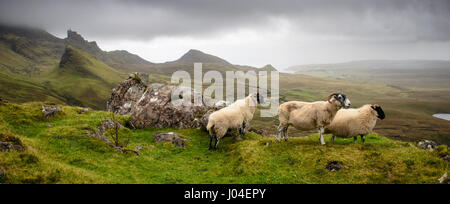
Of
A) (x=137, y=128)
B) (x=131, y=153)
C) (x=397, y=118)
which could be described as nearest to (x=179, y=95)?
(x=137, y=128)

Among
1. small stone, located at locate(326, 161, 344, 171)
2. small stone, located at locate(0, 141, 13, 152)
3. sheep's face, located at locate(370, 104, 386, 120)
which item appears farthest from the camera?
sheep's face, located at locate(370, 104, 386, 120)

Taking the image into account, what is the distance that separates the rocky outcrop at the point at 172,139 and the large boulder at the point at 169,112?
4.13 m

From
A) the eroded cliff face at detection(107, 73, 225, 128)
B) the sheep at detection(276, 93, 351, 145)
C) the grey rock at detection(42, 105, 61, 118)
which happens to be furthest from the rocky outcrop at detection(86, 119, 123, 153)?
the sheep at detection(276, 93, 351, 145)

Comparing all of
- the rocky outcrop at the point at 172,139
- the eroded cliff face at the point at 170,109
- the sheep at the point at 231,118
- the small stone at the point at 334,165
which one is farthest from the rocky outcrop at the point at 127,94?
the small stone at the point at 334,165

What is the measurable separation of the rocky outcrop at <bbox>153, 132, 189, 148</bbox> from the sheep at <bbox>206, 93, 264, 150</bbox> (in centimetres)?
243

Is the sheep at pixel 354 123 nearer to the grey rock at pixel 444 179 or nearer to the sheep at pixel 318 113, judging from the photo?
the sheep at pixel 318 113

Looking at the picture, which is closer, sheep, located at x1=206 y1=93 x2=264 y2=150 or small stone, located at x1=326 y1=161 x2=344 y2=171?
small stone, located at x1=326 y1=161 x2=344 y2=171

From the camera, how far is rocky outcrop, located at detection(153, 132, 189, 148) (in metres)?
19.9

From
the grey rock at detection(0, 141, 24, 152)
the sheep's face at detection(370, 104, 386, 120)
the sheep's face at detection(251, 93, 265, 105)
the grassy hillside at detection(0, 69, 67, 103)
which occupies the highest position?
the sheep's face at detection(251, 93, 265, 105)

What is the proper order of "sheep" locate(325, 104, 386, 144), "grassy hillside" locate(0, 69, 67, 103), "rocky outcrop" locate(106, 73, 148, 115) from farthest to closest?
"grassy hillside" locate(0, 69, 67, 103) → "rocky outcrop" locate(106, 73, 148, 115) → "sheep" locate(325, 104, 386, 144)

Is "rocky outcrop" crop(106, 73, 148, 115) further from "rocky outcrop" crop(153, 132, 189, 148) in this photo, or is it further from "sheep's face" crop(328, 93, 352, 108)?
"sheep's face" crop(328, 93, 352, 108)

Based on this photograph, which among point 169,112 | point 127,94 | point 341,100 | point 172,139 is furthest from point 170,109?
point 341,100

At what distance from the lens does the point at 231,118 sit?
760 inches
